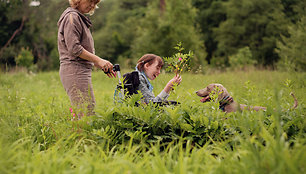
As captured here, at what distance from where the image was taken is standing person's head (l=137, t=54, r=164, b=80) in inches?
144

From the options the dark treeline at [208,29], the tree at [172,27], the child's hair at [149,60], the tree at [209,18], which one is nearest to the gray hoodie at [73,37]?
the child's hair at [149,60]

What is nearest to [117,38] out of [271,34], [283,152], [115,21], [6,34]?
[115,21]

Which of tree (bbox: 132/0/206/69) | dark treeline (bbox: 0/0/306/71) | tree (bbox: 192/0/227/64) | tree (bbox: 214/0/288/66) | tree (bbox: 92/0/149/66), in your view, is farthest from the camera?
tree (bbox: 192/0/227/64)

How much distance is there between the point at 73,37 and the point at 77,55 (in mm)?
200

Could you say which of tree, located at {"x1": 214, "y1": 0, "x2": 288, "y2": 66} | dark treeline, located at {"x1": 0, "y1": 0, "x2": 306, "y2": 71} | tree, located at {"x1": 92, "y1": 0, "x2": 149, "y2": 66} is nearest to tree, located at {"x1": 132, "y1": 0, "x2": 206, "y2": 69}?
dark treeline, located at {"x1": 0, "y1": 0, "x2": 306, "y2": 71}

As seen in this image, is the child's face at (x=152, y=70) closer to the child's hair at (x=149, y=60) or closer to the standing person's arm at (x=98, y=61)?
the child's hair at (x=149, y=60)

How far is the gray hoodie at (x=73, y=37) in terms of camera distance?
284 cm

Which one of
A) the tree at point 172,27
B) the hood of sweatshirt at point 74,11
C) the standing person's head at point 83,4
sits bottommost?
the hood of sweatshirt at point 74,11

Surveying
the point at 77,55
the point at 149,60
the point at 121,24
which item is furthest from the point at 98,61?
the point at 121,24

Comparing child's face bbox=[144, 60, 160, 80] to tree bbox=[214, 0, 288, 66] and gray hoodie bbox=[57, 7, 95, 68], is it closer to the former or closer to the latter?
gray hoodie bbox=[57, 7, 95, 68]

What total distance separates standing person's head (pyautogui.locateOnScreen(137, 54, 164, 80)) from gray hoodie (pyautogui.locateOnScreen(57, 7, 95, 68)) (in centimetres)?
83

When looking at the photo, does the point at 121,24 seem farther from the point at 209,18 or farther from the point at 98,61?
the point at 98,61

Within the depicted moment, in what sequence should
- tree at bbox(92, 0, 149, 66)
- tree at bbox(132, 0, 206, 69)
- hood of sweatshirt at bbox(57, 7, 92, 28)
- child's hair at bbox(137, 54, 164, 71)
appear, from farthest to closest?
tree at bbox(92, 0, 149, 66), tree at bbox(132, 0, 206, 69), child's hair at bbox(137, 54, 164, 71), hood of sweatshirt at bbox(57, 7, 92, 28)

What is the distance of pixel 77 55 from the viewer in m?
2.85
